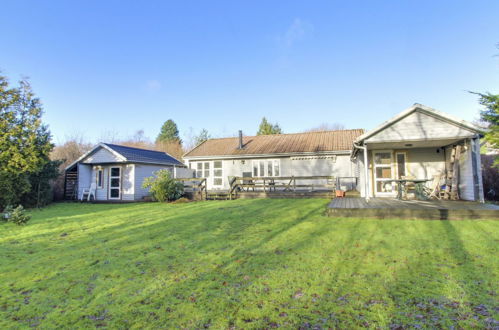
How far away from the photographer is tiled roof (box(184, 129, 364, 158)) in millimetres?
17406

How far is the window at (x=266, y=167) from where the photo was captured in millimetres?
17984

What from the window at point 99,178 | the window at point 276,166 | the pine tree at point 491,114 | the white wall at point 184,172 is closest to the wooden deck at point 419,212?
the pine tree at point 491,114

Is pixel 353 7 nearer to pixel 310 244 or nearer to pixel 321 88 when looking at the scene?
pixel 321 88

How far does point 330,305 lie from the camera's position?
282cm

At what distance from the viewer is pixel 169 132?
51.5 meters

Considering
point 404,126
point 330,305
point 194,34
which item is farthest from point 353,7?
point 330,305

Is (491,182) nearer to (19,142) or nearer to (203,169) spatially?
(203,169)

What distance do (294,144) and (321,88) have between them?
26.9 ft

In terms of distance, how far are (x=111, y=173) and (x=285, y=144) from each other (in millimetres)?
12831

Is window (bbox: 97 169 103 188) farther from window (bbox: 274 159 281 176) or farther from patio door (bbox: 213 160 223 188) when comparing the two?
window (bbox: 274 159 281 176)

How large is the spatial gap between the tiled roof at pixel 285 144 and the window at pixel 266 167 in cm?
71

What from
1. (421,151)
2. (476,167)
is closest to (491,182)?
(421,151)

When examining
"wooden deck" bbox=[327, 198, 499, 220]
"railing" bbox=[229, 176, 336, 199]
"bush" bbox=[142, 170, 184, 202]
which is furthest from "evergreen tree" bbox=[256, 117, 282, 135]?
"wooden deck" bbox=[327, 198, 499, 220]

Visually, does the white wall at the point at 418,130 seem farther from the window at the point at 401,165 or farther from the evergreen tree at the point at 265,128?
the evergreen tree at the point at 265,128
